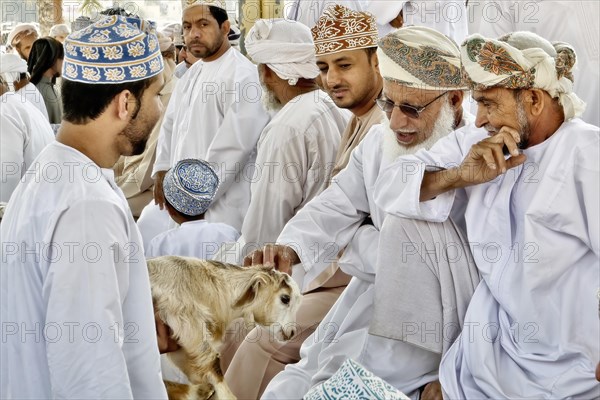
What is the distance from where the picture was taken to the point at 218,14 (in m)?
6.37

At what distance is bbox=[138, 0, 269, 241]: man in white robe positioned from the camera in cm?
583

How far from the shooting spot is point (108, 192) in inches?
107

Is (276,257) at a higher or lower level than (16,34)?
higher

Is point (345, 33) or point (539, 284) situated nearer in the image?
point (539, 284)

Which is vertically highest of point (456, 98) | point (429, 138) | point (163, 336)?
point (456, 98)

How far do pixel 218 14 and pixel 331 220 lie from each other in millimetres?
2852

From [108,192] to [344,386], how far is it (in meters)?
1.07

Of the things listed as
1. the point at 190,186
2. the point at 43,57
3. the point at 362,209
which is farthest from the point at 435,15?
the point at 43,57

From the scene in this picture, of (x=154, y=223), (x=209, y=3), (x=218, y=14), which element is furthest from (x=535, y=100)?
(x=209, y=3)

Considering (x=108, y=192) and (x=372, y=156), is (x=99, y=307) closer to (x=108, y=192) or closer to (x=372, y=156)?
(x=108, y=192)

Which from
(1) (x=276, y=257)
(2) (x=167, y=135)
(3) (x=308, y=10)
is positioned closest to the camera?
(1) (x=276, y=257)

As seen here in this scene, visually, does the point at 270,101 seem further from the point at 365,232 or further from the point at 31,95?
the point at 31,95

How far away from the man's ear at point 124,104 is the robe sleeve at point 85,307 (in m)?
0.32

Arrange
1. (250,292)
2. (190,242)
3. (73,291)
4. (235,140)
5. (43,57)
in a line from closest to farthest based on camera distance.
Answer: (73,291), (250,292), (190,242), (235,140), (43,57)
